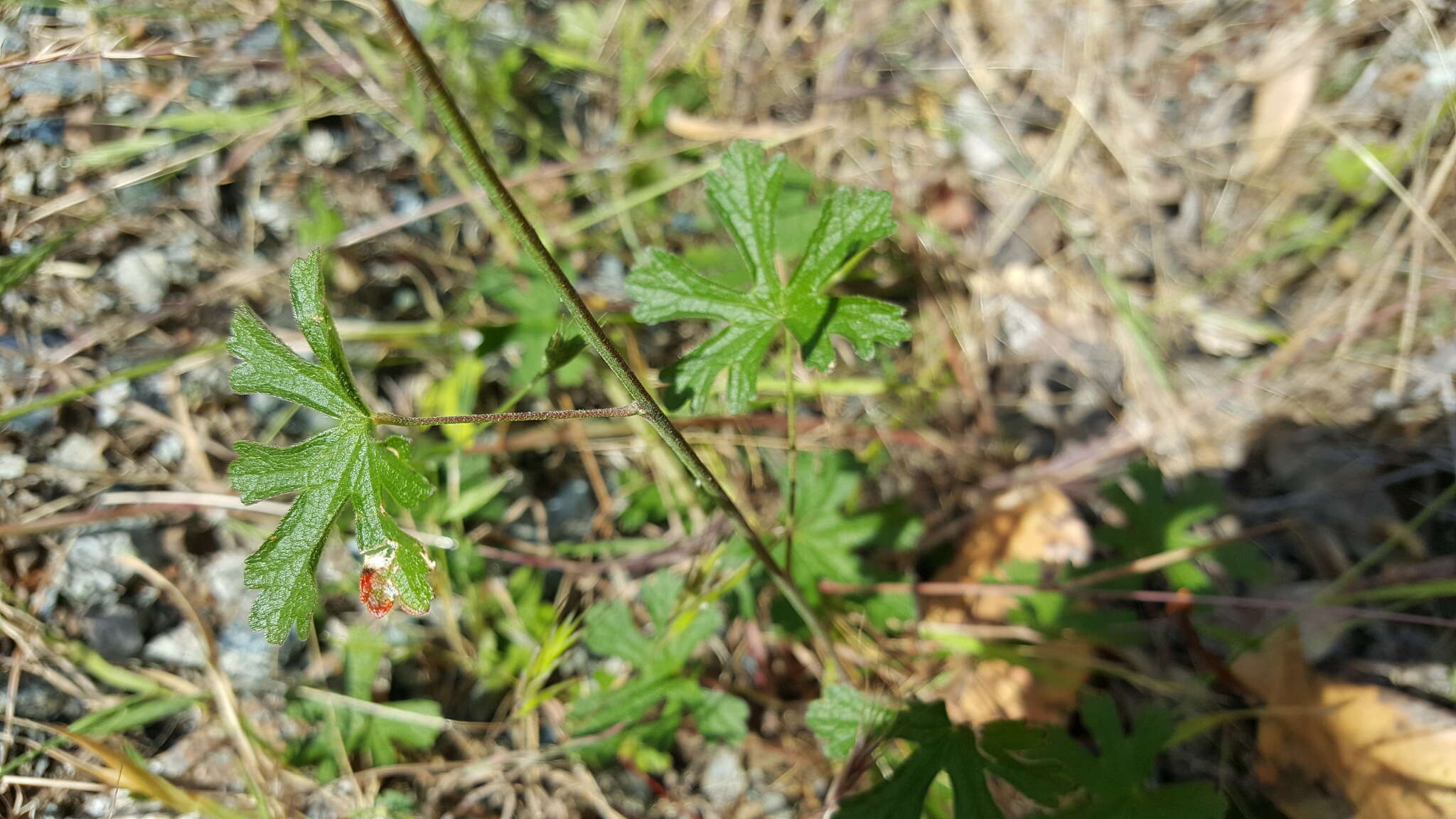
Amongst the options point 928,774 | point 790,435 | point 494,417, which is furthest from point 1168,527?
point 494,417

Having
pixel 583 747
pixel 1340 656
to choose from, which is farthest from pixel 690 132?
pixel 1340 656

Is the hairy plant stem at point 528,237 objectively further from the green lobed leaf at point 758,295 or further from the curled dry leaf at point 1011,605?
the curled dry leaf at point 1011,605

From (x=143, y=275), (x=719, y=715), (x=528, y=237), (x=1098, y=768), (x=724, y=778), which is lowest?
(x=724, y=778)

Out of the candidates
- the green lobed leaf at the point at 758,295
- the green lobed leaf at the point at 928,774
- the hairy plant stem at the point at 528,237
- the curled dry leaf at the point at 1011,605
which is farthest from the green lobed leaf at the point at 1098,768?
the green lobed leaf at the point at 758,295

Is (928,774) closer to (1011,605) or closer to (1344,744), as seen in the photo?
(1011,605)

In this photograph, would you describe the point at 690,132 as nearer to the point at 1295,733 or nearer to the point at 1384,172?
the point at 1384,172

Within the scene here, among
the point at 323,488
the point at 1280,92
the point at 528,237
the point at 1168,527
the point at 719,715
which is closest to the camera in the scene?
the point at 528,237
